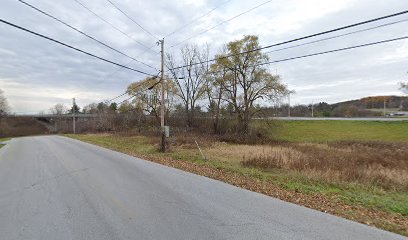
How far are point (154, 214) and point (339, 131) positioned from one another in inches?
1823

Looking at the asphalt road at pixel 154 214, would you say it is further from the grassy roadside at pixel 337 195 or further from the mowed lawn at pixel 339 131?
the mowed lawn at pixel 339 131

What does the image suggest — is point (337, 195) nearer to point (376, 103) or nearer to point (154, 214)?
point (154, 214)

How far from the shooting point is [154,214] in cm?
592

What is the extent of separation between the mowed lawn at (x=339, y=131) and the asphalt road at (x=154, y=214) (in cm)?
3349

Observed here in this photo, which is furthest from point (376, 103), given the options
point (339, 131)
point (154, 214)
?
point (154, 214)

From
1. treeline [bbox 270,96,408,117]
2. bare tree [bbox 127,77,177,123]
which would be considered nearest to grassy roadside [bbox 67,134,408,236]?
bare tree [bbox 127,77,177,123]

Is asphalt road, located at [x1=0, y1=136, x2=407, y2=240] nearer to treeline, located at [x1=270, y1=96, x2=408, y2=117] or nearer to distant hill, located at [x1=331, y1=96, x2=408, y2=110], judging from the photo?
treeline, located at [x1=270, y1=96, x2=408, y2=117]

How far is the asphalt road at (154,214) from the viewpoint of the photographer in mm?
4906

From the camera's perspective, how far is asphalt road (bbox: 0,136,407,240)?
491cm

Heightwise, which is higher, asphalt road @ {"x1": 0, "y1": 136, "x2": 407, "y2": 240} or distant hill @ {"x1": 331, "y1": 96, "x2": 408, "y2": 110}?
distant hill @ {"x1": 331, "y1": 96, "x2": 408, "y2": 110}

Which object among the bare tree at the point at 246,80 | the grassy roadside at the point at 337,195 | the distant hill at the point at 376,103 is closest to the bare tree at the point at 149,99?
the bare tree at the point at 246,80

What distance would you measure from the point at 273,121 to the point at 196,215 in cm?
3554

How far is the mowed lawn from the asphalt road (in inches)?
1319

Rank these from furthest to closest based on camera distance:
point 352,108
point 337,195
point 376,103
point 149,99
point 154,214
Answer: point 376,103 → point 352,108 → point 149,99 → point 337,195 → point 154,214
